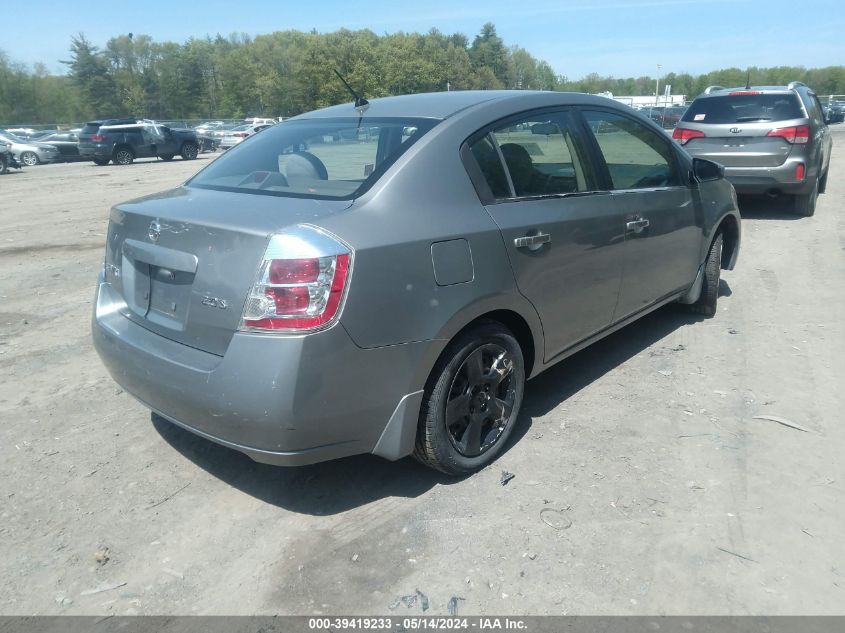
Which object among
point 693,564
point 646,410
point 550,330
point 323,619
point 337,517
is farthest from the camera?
point 646,410

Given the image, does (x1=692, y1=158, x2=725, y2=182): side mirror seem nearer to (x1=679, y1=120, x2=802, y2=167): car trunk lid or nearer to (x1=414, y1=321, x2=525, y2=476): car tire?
(x1=414, y1=321, x2=525, y2=476): car tire

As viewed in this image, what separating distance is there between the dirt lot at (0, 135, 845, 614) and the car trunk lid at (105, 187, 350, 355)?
0.87 m

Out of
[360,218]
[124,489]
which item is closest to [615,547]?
[360,218]

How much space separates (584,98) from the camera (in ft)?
14.0

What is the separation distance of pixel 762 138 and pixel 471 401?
26.7 ft

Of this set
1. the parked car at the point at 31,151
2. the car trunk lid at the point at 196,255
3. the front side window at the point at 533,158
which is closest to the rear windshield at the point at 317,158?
the car trunk lid at the point at 196,255

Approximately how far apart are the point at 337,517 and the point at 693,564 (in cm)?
150

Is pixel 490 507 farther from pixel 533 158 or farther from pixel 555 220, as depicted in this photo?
pixel 533 158

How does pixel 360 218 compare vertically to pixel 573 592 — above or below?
above

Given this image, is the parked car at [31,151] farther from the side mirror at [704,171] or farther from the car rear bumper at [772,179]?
the side mirror at [704,171]

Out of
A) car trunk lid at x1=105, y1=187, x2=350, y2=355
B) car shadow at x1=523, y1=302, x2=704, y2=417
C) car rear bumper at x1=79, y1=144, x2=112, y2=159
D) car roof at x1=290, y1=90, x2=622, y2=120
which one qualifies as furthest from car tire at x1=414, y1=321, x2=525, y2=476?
car rear bumper at x1=79, y1=144, x2=112, y2=159

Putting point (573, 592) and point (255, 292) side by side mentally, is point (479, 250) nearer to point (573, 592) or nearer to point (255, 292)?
point (255, 292)

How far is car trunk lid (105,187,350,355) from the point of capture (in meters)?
→ 2.70

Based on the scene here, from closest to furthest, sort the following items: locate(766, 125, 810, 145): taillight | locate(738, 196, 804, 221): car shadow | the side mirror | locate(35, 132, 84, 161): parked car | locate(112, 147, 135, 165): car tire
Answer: the side mirror < locate(766, 125, 810, 145): taillight < locate(738, 196, 804, 221): car shadow < locate(112, 147, 135, 165): car tire < locate(35, 132, 84, 161): parked car
